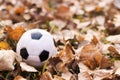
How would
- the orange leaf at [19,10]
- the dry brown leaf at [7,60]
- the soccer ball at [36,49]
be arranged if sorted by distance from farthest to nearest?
1. the orange leaf at [19,10]
2. the soccer ball at [36,49]
3. the dry brown leaf at [7,60]

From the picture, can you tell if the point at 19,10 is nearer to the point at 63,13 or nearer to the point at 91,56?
the point at 63,13

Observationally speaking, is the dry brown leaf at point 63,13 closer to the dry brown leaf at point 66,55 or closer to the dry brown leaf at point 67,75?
the dry brown leaf at point 66,55

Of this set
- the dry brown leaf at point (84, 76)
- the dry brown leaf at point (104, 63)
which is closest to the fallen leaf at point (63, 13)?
the dry brown leaf at point (104, 63)

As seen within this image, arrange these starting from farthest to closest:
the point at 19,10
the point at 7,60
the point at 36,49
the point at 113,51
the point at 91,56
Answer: the point at 19,10
the point at 113,51
the point at 91,56
the point at 36,49
the point at 7,60

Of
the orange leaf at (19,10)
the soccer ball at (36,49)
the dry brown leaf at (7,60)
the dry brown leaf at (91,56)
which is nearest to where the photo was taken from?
the dry brown leaf at (7,60)

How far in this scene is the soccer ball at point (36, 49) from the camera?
1651 millimetres

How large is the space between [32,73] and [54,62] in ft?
0.43

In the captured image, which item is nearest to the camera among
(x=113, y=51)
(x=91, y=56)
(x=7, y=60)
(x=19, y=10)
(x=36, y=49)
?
(x=7, y=60)

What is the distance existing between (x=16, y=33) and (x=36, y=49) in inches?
10.0

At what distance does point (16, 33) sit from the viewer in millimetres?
1854

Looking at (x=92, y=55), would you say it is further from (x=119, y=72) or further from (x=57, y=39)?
(x=57, y=39)

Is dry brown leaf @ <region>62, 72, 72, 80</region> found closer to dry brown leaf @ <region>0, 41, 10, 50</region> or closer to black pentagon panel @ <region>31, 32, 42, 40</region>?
black pentagon panel @ <region>31, 32, 42, 40</region>

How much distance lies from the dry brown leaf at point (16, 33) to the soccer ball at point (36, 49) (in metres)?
0.15

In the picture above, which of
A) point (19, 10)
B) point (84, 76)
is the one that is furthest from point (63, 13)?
point (84, 76)
